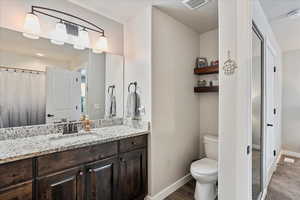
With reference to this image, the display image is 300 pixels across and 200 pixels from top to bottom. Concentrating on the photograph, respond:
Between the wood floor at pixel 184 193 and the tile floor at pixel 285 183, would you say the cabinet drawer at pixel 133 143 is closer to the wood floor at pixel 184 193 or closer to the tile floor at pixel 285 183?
the wood floor at pixel 184 193

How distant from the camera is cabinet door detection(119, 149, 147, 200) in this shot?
167 centimetres

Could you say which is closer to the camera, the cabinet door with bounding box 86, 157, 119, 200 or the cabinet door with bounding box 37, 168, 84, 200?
the cabinet door with bounding box 37, 168, 84, 200

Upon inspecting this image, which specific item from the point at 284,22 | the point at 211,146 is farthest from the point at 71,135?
the point at 284,22

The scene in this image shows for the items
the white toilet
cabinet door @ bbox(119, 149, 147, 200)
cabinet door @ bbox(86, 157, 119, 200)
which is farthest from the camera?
the white toilet

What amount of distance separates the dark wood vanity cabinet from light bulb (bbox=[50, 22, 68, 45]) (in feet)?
4.05

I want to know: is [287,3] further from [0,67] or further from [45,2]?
[0,67]

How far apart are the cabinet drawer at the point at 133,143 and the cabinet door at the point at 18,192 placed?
0.79 m

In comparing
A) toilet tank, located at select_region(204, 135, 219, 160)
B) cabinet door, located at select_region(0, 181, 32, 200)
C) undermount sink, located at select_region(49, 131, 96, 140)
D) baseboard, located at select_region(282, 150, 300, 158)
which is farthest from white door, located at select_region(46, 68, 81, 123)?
baseboard, located at select_region(282, 150, 300, 158)

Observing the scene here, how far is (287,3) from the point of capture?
5.77ft

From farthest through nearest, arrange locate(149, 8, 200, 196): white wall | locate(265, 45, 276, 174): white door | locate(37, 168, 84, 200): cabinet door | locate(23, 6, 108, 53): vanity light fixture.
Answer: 1. locate(265, 45, 276, 174): white door
2. locate(149, 8, 200, 196): white wall
3. locate(23, 6, 108, 53): vanity light fixture
4. locate(37, 168, 84, 200): cabinet door

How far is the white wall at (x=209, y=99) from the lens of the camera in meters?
2.57

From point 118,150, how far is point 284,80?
4049mm

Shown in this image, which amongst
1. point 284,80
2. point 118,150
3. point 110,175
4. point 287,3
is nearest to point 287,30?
point 287,3

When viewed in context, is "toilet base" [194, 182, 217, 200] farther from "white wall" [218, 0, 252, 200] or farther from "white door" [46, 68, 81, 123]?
"white door" [46, 68, 81, 123]
